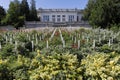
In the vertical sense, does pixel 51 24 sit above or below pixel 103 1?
below

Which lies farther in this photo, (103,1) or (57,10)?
(57,10)

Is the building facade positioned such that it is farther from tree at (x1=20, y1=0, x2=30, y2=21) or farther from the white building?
tree at (x1=20, y1=0, x2=30, y2=21)

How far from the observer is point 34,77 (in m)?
9.37

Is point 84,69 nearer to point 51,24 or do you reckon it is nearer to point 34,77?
point 34,77

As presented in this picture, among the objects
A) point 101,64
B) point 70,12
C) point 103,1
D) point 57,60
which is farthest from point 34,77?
point 70,12

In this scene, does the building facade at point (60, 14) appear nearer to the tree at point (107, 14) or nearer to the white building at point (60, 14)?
the white building at point (60, 14)

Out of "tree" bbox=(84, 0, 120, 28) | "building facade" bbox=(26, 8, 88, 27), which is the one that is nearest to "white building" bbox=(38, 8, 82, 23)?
"building facade" bbox=(26, 8, 88, 27)

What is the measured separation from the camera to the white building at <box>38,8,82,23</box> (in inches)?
3386

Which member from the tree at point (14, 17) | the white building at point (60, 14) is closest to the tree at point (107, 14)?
the tree at point (14, 17)

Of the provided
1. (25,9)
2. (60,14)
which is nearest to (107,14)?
(25,9)

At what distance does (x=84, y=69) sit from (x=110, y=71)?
929 mm

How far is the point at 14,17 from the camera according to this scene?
6012cm

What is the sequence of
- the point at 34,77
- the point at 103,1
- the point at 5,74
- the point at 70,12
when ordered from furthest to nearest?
the point at 70,12
the point at 103,1
the point at 5,74
the point at 34,77

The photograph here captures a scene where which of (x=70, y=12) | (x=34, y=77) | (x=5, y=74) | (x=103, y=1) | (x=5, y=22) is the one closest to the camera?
(x=34, y=77)
